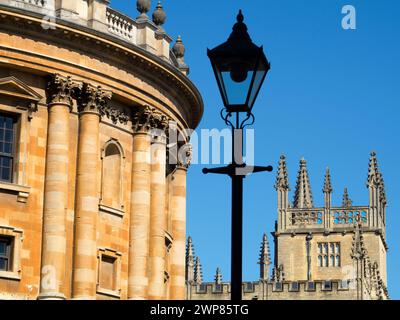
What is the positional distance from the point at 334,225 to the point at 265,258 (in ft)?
61.3

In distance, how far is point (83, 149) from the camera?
45969 mm

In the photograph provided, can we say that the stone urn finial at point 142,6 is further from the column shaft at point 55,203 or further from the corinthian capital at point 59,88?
the column shaft at point 55,203

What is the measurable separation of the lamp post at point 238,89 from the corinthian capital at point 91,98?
2756 centimetres

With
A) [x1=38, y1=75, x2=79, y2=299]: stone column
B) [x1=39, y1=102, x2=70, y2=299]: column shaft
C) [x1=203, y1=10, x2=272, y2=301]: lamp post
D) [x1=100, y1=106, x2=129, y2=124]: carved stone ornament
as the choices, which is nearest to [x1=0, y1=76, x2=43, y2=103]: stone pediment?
[x1=38, y1=75, x2=79, y2=299]: stone column

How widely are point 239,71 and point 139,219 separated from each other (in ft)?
98.5

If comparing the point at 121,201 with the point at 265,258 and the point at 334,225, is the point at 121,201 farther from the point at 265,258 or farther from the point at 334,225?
the point at 334,225

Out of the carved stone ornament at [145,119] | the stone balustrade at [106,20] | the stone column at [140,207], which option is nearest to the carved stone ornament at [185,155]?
the stone balustrade at [106,20]

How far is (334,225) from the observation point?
521 ft

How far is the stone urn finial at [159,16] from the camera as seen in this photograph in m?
50.9

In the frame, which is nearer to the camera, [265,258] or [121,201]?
[121,201]

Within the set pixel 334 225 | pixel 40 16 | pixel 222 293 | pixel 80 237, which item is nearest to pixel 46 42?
pixel 40 16

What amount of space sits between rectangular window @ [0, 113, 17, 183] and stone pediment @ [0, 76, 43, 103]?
0.87m

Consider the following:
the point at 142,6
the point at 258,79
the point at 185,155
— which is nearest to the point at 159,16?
→ the point at 142,6

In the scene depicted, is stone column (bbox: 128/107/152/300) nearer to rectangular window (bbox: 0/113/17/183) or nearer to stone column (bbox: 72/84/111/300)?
stone column (bbox: 72/84/111/300)
